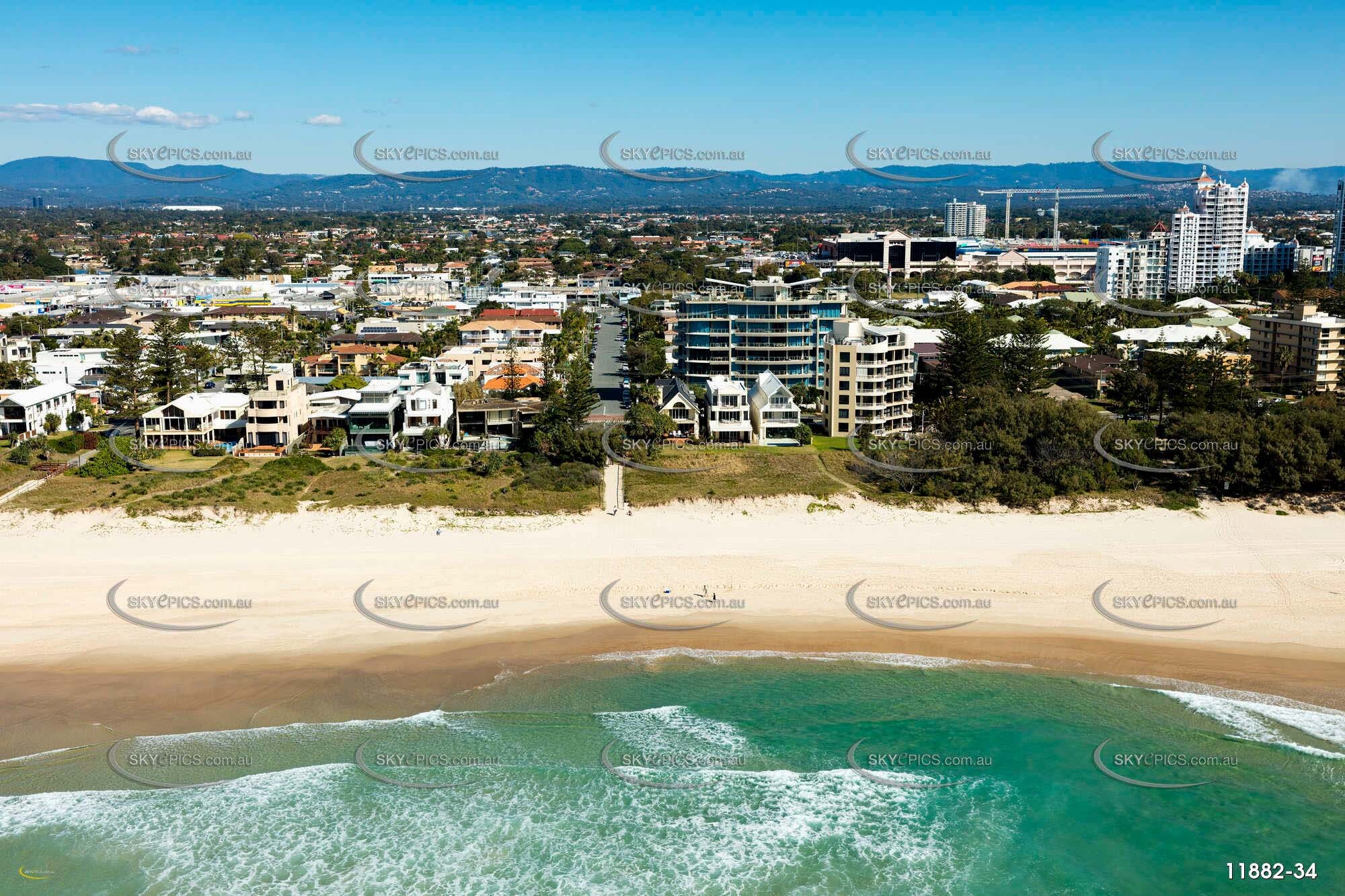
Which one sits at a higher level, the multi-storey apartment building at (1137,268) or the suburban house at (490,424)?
the multi-storey apartment building at (1137,268)

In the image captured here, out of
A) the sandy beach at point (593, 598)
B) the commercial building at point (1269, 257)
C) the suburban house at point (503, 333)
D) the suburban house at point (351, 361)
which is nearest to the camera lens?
the sandy beach at point (593, 598)

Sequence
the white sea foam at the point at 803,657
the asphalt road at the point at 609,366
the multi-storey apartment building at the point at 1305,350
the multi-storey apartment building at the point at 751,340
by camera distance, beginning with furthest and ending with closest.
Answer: the multi-storey apartment building at the point at 1305,350, the asphalt road at the point at 609,366, the multi-storey apartment building at the point at 751,340, the white sea foam at the point at 803,657

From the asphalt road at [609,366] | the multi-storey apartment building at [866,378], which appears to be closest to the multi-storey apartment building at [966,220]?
the asphalt road at [609,366]

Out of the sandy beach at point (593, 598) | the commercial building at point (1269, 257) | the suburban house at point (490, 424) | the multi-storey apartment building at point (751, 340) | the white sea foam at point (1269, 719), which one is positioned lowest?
the white sea foam at point (1269, 719)

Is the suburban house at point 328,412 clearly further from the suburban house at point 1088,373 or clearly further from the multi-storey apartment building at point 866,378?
the suburban house at point 1088,373

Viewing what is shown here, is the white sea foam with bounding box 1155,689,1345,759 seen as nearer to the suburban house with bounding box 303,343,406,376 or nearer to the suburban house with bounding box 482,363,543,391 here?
the suburban house with bounding box 482,363,543,391

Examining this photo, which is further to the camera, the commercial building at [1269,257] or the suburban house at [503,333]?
the commercial building at [1269,257]

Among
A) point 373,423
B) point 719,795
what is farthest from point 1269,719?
point 373,423
